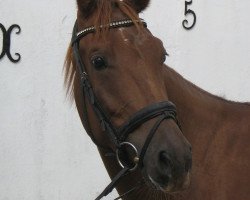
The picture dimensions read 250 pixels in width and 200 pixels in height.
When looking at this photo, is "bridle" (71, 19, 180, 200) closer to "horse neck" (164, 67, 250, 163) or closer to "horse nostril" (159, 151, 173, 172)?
"horse nostril" (159, 151, 173, 172)

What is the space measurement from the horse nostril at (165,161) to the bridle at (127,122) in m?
0.09

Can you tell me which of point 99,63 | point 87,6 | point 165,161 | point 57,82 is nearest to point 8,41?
point 57,82

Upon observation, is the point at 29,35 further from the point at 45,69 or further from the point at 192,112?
the point at 192,112

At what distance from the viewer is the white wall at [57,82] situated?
14.5ft

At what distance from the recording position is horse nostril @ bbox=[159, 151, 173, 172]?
2.13 m

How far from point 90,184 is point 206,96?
2.07 metres

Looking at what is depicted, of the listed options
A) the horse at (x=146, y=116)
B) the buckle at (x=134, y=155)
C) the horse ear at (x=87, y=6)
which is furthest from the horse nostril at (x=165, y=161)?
the horse ear at (x=87, y=6)

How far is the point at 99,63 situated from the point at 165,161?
0.56 metres

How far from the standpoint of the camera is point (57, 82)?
447 cm

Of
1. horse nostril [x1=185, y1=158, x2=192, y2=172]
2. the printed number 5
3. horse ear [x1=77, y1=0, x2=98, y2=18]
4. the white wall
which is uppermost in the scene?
horse ear [x1=77, y1=0, x2=98, y2=18]

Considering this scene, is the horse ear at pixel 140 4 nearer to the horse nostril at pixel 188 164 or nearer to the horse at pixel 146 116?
the horse at pixel 146 116

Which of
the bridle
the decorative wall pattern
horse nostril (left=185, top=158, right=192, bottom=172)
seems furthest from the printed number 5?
horse nostril (left=185, top=158, right=192, bottom=172)

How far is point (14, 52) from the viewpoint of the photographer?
443cm

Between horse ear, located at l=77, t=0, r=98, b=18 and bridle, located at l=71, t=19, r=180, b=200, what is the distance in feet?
0.31
